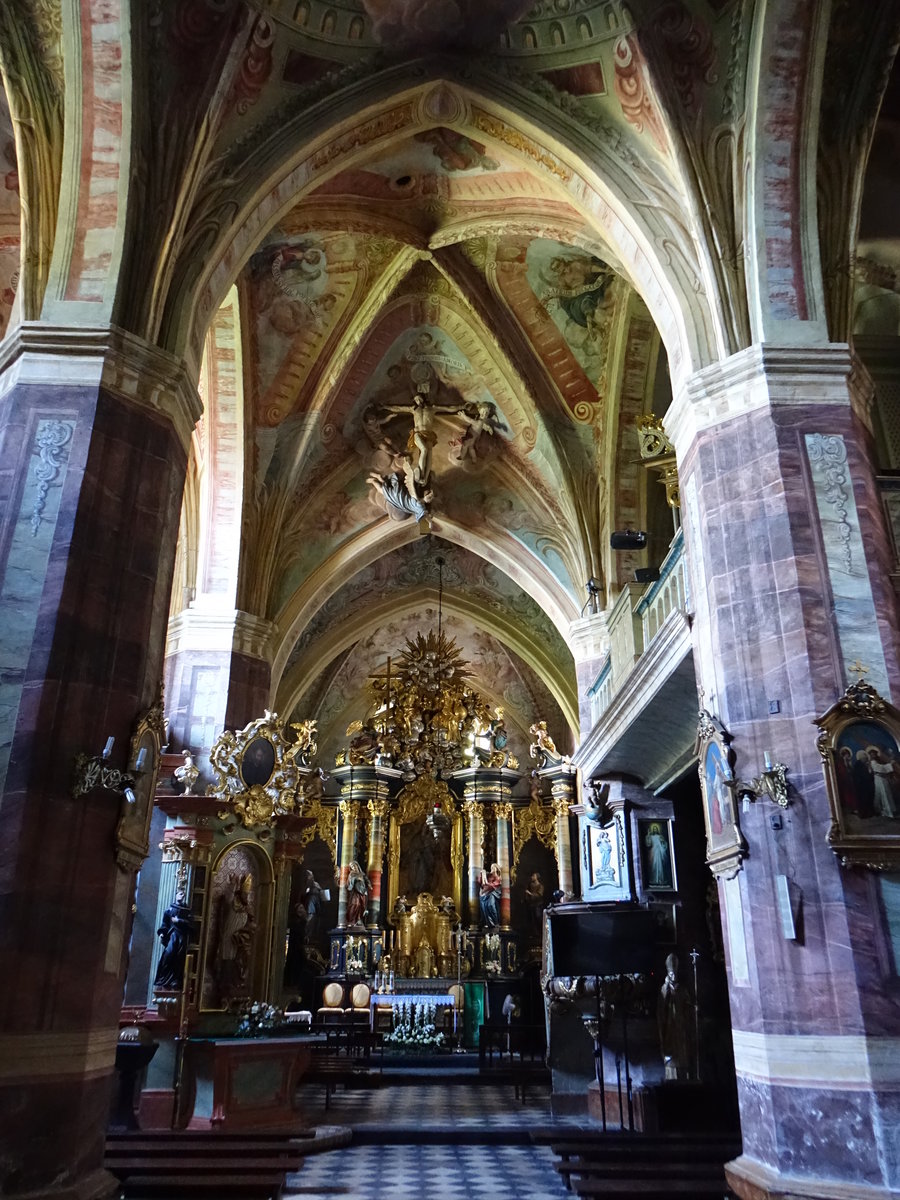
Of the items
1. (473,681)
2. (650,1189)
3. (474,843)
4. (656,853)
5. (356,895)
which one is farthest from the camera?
(473,681)

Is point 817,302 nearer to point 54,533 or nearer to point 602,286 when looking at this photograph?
point 602,286

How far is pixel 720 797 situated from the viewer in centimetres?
668

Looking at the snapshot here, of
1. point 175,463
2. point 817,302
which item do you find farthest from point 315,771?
point 817,302

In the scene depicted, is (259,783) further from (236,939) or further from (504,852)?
(504,852)

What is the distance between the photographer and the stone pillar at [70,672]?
5684mm

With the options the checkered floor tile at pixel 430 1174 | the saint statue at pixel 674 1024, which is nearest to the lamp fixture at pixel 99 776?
the checkered floor tile at pixel 430 1174

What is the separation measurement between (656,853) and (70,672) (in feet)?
27.0

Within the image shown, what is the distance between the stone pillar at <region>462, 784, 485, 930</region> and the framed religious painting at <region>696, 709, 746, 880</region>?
15769 mm

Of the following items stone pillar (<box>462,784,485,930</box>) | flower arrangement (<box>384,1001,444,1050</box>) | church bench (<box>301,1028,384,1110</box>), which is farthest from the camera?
stone pillar (<box>462,784,485,930</box>)

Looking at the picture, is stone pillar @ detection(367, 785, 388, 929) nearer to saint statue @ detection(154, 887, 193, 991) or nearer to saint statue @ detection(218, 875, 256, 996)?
saint statue @ detection(218, 875, 256, 996)

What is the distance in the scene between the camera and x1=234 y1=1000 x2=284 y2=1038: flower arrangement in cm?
1018

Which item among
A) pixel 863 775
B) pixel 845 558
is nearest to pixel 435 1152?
pixel 863 775

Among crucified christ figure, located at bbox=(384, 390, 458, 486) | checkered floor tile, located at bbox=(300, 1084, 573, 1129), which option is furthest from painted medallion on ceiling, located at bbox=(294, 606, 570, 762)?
checkered floor tile, located at bbox=(300, 1084, 573, 1129)

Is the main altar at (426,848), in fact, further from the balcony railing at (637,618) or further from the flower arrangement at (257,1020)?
the balcony railing at (637,618)
